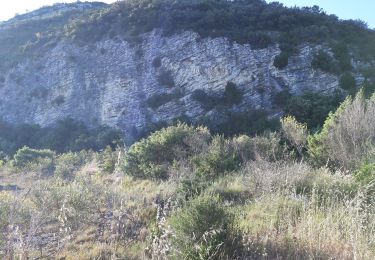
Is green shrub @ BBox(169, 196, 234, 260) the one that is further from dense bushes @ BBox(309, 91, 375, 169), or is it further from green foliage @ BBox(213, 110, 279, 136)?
green foliage @ BBox(213, 110, 279, 136)

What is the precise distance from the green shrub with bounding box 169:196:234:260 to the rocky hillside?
15196mm

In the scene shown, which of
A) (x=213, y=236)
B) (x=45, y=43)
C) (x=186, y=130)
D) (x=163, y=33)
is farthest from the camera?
(x=45, y=43)

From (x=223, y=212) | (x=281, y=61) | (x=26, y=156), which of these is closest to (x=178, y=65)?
(x=281, y=61)

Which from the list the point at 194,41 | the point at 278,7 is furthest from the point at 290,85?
the point at 278,7

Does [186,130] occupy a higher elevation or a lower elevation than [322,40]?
lower

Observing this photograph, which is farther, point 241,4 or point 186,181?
point 241,4

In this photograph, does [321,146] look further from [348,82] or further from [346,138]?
[348,82]

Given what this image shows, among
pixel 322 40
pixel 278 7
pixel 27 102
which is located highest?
pixel 278 7

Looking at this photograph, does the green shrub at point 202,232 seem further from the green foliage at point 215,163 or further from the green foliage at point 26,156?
the green foliage at point 26,156

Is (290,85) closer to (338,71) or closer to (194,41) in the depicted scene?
(338,71)

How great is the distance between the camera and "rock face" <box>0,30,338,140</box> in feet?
70.0

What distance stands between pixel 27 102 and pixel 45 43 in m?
5.80

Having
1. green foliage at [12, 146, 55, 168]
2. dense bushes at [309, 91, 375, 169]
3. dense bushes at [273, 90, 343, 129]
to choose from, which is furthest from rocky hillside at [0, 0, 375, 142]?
dense bushes at [309, 91, 375, 169]

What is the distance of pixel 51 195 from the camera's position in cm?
636
